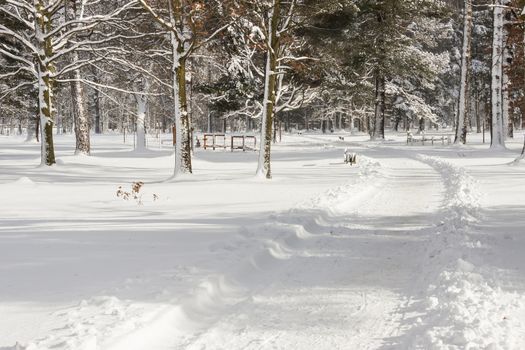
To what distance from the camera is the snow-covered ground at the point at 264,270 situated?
4.02 metres

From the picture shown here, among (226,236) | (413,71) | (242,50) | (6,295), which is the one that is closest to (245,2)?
(226,236)

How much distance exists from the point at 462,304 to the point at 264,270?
2.41m

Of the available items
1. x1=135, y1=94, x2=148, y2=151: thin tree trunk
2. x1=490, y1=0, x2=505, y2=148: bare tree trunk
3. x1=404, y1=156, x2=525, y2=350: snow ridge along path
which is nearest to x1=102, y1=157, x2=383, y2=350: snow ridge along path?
x1=404, y1=156, x2=525, y2=350: snow ridge along path

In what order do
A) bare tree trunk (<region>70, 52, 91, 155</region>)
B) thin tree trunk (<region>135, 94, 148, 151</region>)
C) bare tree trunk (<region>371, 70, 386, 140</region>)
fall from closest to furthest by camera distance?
bare tree trunk (<region>70, 52, 91, 155</region>), thin tree trunk (<region>135, 94, 148, 151</region>), bare tree trunk (<region>371, 70, 386, 140</region>)

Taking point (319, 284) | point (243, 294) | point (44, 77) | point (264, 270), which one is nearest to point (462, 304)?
point (319, 284)

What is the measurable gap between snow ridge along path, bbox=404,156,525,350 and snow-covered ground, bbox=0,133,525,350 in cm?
2

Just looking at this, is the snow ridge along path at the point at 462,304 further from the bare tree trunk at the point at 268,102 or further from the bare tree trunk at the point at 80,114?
the bare tree trunk at the point at 80,114

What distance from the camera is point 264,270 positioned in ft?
19.8

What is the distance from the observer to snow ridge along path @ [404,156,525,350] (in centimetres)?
379

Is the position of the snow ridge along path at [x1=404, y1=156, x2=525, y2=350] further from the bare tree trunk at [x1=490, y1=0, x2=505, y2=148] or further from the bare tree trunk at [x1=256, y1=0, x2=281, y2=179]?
the bare tree trunk at [x1=490, y1=0, x2=505, y2=148]

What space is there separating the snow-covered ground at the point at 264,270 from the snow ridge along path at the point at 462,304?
2cm

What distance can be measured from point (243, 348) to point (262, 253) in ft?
8.93

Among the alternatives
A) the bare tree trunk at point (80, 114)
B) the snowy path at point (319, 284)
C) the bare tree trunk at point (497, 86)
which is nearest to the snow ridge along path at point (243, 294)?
the snowy path at point (319, 284)

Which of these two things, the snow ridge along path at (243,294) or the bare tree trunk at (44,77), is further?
the bare tree trunk at (44,77)
